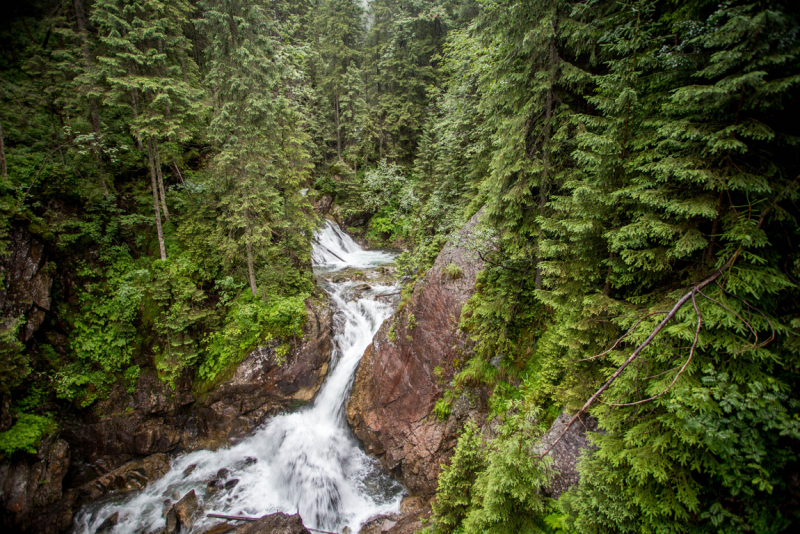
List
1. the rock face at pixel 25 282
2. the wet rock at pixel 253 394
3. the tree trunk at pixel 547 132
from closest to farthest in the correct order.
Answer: the tree trunk at pixel 547 132
the rock face at pixel 25 282
the wet rock at pixel 253 394

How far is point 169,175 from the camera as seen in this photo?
13508mm

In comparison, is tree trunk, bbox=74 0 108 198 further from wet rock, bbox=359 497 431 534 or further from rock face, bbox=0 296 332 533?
wet rock, bbox=359 497 431 534

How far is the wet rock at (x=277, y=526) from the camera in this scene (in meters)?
7.81

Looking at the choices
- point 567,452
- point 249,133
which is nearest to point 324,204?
point 249,133

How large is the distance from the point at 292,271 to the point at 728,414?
12.8m

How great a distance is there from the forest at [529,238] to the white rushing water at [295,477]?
2.77 meters

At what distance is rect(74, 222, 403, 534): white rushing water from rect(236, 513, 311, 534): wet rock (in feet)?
2.95

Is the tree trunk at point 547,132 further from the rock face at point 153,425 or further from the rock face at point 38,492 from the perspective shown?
the rock face at point 38,492

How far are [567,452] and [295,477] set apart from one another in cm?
885

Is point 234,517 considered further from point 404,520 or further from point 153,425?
point 404,520

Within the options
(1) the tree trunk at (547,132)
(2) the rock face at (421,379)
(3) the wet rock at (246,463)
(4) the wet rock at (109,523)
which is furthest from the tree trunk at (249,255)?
(1) the tree trunk at (547,132)

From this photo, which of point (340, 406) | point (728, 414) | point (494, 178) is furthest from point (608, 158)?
point (340, 406)

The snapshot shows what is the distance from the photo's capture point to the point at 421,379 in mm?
9383

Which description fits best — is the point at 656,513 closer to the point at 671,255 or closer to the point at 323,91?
the point at 671,255
